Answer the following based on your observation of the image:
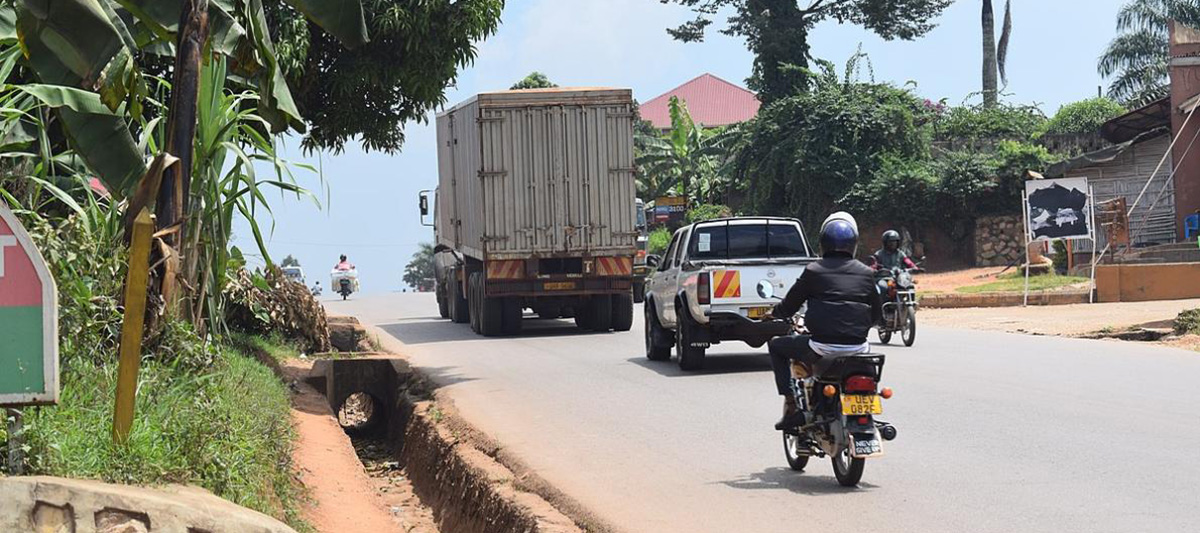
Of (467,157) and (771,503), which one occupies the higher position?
(467,157)

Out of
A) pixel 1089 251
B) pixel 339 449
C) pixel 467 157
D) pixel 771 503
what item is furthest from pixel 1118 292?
pixel 771 503

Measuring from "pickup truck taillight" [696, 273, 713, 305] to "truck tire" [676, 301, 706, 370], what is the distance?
1.36ft

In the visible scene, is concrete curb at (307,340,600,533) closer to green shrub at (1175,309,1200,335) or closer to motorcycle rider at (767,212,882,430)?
motorcycle rider at (767,212,882,430)

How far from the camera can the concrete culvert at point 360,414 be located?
18.2m

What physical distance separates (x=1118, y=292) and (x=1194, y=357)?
442 inches

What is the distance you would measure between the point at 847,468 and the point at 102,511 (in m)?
4.60

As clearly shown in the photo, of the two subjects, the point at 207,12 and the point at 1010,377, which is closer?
the point at 207,12

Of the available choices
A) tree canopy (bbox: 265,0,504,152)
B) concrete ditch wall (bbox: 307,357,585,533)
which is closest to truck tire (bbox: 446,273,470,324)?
tree canopy (bbox: 265,0,504,152)

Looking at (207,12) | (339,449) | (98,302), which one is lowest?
(339,449)

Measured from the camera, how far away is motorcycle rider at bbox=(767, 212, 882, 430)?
880cm

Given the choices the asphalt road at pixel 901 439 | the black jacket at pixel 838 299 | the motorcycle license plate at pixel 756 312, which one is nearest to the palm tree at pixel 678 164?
the asphalt road at pixel 901 439

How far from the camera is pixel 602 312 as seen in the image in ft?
78.9

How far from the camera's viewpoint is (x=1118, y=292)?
27.1m

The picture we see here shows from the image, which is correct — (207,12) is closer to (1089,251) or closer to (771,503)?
(771,503)
